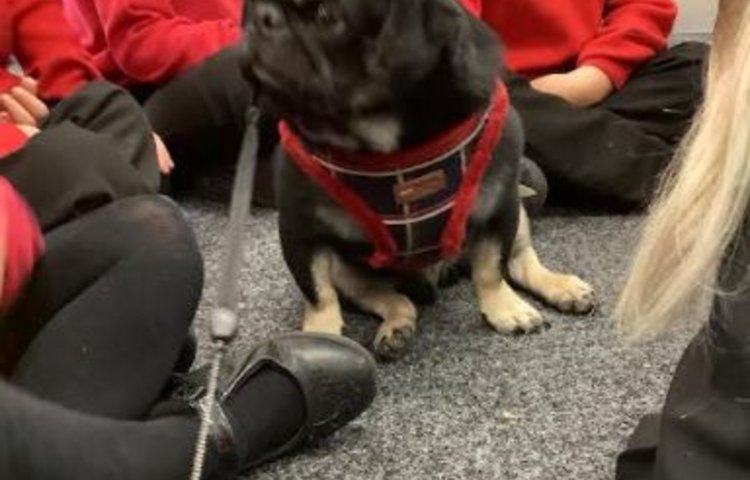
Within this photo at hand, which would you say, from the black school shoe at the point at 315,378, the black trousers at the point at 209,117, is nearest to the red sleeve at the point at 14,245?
the black school shoe at the point at 315,378

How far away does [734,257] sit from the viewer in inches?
23.0

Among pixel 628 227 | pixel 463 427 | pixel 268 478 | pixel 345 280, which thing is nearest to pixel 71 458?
pixel 268 478

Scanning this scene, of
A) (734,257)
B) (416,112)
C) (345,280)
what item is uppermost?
(734,257)

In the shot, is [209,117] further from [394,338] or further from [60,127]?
[394,338]

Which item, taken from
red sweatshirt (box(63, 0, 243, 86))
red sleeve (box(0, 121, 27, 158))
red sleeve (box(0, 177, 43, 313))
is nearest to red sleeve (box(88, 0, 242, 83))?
red sweatshirt (box(63, 0, 243, 86))

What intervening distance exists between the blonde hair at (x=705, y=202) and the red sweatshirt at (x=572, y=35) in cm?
81

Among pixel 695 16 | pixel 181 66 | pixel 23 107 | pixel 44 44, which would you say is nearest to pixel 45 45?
pixel 44 44

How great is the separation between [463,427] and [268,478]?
0.54 ft

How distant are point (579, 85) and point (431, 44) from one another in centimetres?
54

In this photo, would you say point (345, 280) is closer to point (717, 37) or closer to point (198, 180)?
point (198, 180)

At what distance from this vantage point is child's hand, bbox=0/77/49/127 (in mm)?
1240

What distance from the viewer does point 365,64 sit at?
0.95 m

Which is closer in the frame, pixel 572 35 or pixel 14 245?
pixel 14 245

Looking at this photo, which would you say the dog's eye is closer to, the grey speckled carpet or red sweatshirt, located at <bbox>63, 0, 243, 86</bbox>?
the grey speckled carpet
